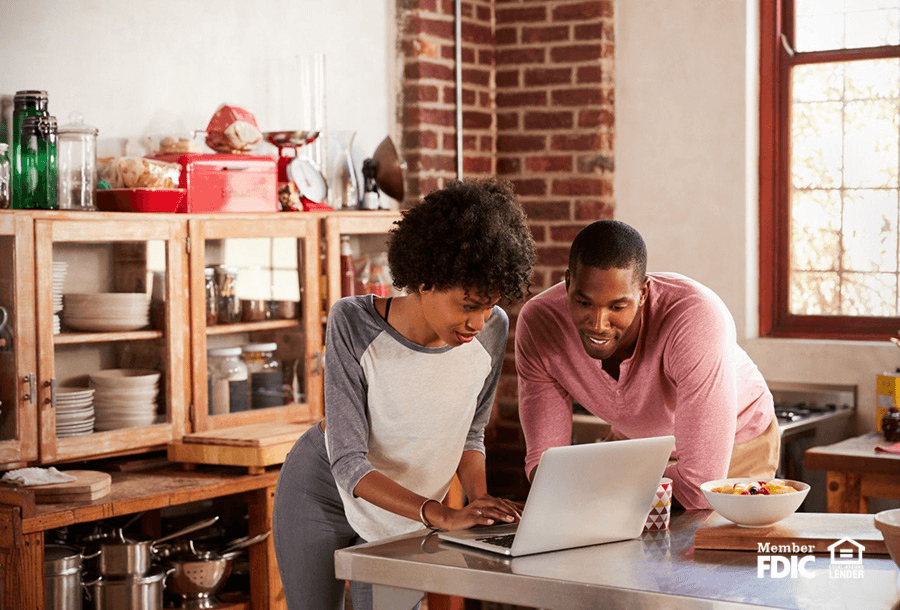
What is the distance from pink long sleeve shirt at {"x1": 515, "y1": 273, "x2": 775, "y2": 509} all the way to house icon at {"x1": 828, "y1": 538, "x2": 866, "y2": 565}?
1.20 ft

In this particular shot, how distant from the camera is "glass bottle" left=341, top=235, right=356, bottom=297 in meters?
3.97

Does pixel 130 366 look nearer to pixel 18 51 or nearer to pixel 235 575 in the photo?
pixel 235 575

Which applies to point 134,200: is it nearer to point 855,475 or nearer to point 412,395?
point 412,395

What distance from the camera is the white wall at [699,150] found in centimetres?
445

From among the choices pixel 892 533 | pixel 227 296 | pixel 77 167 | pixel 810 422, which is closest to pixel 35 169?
pixel 77 167

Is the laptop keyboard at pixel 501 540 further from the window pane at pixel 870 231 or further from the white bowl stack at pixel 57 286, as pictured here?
the window pane at pixel 870 231

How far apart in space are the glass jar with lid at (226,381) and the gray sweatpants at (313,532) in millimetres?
1290

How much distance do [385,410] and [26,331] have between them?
132 cm

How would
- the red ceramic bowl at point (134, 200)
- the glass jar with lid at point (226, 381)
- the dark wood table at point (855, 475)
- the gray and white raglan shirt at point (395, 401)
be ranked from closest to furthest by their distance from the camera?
the gray and white raglan shirt at point (395, 401) < the red ceramic bowl at point (134, 200) < the dark wood table at point (855, 475) < the glass jar with lid at point (226, 381)

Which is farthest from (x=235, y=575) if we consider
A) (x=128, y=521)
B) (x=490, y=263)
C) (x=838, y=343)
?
(x=838, y=343)

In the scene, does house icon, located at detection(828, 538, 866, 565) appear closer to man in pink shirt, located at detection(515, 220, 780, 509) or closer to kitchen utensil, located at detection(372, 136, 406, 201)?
man in pink shirt, located at detection(515, 220, 780, 509)

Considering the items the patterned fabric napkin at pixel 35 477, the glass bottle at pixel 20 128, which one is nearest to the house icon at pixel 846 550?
the patterned fabric napkin at pixel 35 477

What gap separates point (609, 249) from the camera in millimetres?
2215

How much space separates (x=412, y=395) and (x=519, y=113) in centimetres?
280
